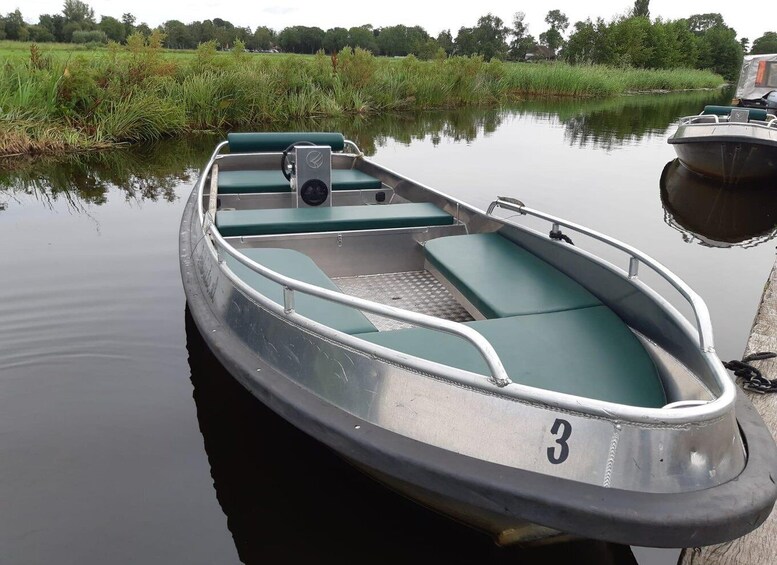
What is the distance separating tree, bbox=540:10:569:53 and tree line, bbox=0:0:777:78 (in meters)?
0.13

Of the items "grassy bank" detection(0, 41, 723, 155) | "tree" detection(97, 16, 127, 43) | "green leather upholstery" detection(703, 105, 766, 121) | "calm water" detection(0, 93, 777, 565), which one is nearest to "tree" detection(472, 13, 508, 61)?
"tree" detection(97, 16, 127, 43)

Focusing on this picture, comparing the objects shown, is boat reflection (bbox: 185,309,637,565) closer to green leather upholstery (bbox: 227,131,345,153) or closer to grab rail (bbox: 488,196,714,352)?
grab rail (bbox: 488,196,714,352)

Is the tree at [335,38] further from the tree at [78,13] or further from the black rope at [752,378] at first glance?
the black rope at [752,378]

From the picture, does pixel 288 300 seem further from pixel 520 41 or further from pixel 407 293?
pixel 520 41

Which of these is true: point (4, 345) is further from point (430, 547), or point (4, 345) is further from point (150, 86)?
point (150, 86)

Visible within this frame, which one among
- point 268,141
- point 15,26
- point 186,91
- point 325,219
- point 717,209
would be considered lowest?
point 717,209

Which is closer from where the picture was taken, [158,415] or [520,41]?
[158,415]

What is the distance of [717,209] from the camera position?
954 centimetres

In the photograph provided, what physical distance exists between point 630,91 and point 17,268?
36.6 m

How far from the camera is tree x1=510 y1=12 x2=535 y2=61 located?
74.8 metres

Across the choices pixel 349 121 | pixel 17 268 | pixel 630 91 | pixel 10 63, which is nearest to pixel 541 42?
pixel 630 91

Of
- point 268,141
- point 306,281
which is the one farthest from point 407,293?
point 268,141

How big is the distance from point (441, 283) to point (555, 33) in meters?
84.5

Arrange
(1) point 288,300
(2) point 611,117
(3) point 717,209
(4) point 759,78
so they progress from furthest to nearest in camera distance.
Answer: (2) point 611,117
(4) point 759,78
(3) point 717,209
(1) point 288,300
